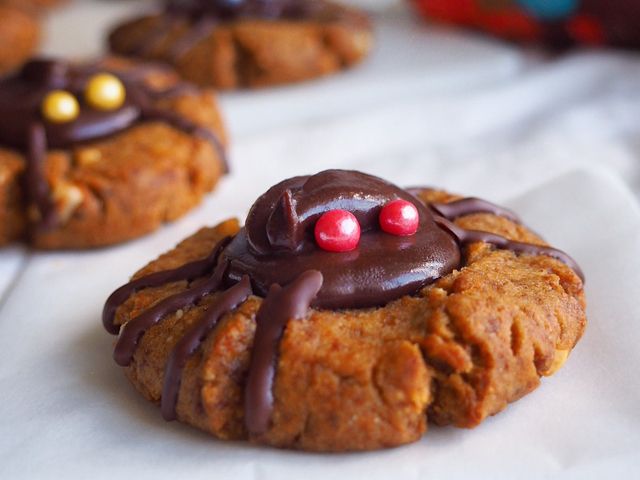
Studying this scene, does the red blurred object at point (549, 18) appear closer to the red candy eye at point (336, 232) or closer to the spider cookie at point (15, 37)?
the spider cookie at point (15, 37)

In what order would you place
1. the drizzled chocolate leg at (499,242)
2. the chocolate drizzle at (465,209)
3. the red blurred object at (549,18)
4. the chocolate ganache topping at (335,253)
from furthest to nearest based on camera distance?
the red blurred object at (549,18), the chocolate drizzle at (465,209), the drizzled chocolate leg at (499,242), the chocolate ganache topping at (335,253)

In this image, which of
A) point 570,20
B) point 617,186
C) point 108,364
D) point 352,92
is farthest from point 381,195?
point 570,20

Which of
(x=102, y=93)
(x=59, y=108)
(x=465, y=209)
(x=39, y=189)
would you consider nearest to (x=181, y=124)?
(x=102, y=93)

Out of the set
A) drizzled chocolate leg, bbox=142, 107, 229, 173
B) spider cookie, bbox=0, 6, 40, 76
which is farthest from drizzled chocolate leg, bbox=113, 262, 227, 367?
spider cookie, bbox=0, 6, 40, 76

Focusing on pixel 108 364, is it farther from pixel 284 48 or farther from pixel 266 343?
pixel 284 48

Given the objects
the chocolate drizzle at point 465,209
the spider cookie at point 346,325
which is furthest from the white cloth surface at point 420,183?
the chocolate drizzle at point 465,209

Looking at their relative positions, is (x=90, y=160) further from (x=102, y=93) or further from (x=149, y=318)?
(x=149, y=318)

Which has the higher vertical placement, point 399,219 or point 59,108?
point 399,219
